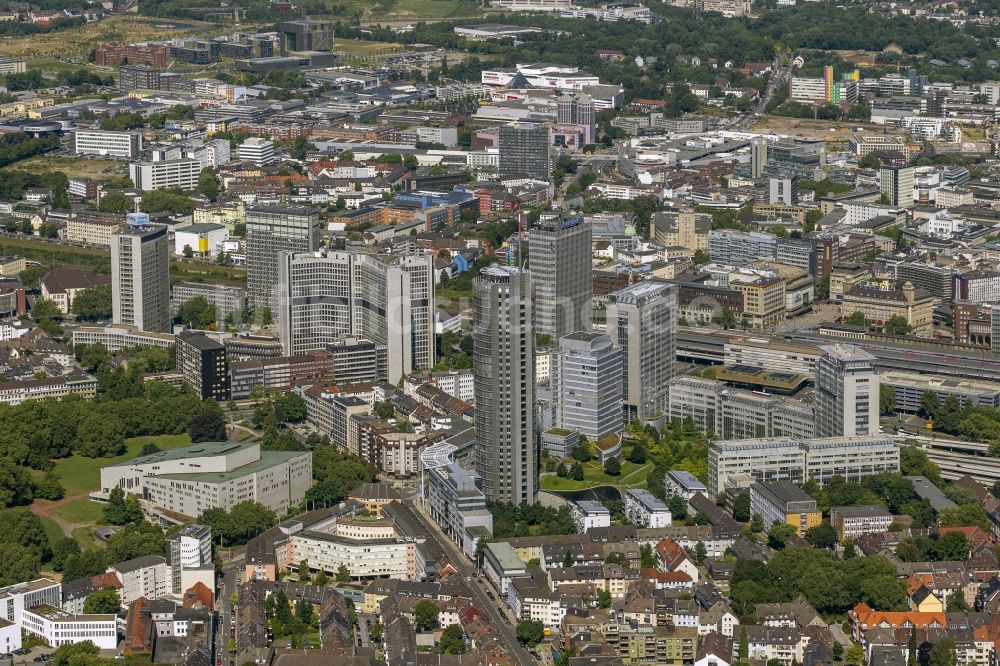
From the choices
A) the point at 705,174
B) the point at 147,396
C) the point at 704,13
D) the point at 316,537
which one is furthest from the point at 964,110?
the point at 316,537

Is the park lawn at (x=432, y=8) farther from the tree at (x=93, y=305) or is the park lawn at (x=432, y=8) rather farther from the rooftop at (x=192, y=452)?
the rooftop at (x=192, y=452)

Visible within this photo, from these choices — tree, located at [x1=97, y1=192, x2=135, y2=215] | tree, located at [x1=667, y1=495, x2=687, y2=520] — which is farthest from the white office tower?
tree, located at [x1=97, y1=192, x2=135, y2=215]

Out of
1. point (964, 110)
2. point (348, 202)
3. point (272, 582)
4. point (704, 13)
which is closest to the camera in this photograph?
point (272, 582)

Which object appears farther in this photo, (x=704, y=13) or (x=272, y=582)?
(x=704, y=13)

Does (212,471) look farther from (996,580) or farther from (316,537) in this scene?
(996,580)

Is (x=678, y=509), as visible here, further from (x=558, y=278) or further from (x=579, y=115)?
(x=579, y=115)

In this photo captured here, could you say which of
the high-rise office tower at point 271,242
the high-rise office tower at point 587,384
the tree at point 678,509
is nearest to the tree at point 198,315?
the high-rise office tower at point 271,242

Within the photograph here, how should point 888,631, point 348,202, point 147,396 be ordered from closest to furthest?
point 888,631
point 147,396
point 348,202

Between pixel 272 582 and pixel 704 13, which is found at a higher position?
pixel 704 13
